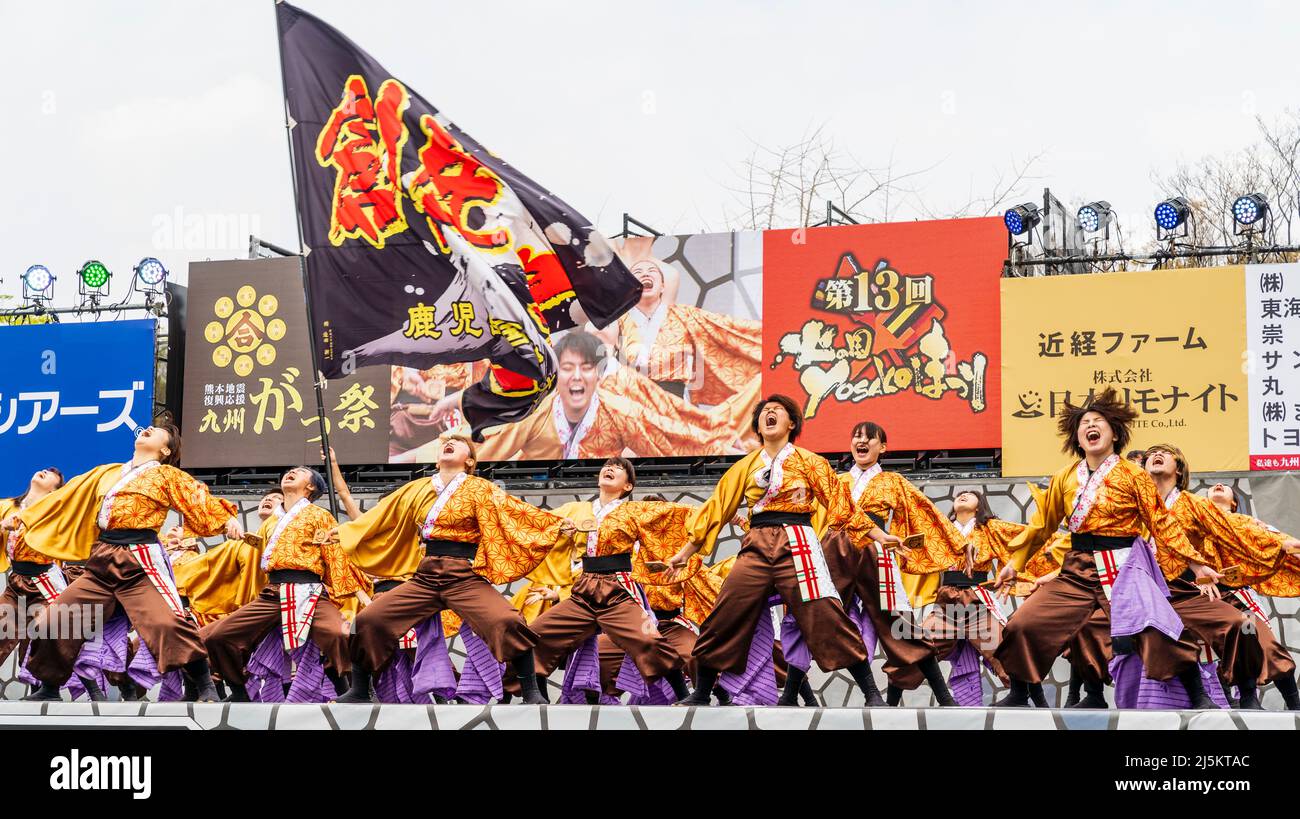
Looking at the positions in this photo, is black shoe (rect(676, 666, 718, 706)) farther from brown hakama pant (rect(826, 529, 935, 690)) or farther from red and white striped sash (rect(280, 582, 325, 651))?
red and white striped sash (rect(280, 582, 325, 651))

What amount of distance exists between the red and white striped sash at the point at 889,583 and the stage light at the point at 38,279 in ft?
29.3

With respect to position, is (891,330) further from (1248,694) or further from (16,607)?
(16,607)

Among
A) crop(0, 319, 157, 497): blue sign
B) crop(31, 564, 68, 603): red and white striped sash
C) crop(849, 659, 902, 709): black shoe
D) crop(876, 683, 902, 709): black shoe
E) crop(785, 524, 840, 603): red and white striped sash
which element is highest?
Answer: crop(0, 319, 157, 497): blue sign

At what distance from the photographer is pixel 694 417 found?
1212 cm

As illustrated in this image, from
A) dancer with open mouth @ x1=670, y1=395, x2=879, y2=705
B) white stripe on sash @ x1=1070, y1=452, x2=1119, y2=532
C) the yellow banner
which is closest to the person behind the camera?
white stripe on sash @ x1=1070, y1=452, x2=1119, y2=532

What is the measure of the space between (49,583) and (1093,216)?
7149 millimetres

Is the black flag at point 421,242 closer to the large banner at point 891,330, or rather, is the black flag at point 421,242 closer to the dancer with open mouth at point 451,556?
the dancer with open mouth at point 451,556

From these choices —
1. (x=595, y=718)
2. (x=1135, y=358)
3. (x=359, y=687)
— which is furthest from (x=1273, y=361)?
(x=359, y=687)

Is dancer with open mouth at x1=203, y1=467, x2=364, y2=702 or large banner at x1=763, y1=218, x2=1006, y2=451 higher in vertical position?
large banner at x1=763, y1=218, x2=1006, y2=451

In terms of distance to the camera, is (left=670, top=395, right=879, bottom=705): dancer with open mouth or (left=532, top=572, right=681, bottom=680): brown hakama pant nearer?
(left=670, top=395, right=879, bottom=705): dancer with open mouth

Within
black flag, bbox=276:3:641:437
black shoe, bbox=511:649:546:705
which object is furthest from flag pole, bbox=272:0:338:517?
black shoe, bbox=511:649:546:705

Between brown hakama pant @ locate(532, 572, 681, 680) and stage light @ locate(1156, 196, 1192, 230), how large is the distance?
5.14m

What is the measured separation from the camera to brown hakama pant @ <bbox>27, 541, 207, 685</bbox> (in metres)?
7.55
